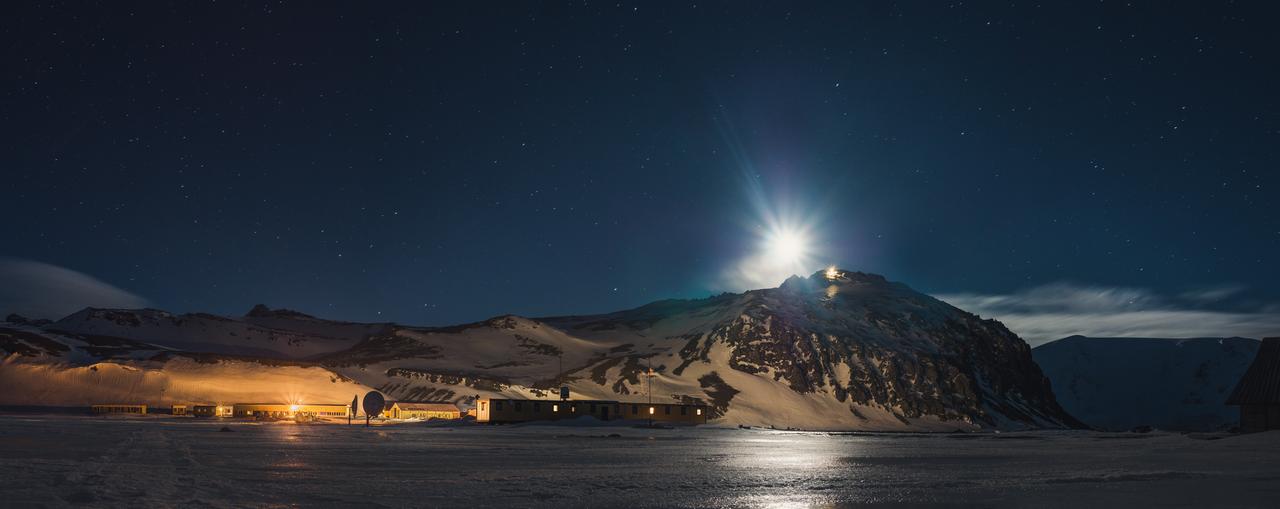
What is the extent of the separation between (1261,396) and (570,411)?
95169 mm

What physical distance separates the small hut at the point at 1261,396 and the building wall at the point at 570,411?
89986 mm

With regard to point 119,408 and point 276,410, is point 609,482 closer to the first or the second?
point 276,410

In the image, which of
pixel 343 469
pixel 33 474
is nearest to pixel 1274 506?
pixel 343 469

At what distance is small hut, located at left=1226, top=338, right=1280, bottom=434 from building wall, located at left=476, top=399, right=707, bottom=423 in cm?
8999

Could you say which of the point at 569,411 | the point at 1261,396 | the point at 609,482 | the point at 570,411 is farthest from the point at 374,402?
the point at 1261,396

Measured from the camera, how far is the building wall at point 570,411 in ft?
391

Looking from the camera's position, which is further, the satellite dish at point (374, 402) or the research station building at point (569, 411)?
the research station building at point (569, 411)

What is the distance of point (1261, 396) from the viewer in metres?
61.0

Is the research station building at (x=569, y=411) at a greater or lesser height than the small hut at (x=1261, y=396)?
lesser

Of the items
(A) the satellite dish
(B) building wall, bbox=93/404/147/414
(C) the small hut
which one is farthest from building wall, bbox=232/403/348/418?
(C) the small hut

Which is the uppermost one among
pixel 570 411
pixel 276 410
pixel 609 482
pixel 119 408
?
pixel 609 482

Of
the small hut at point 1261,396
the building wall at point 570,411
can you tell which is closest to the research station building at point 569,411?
the building wall at point 570,411

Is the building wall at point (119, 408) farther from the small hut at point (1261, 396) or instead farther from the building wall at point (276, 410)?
the small hut at point (1261, 396)

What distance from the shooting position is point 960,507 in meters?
15.6
